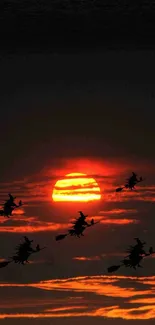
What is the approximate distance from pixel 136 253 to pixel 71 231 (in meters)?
4.31

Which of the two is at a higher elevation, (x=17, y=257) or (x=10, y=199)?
(x=10, y=199)

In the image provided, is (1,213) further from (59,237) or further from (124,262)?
(124,262)

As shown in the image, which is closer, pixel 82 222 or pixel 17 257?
pixel 17 257

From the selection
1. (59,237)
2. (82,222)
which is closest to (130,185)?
(82,222)

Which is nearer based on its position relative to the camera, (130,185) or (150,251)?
(150,251)

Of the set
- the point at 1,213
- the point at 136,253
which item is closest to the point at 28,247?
the point at 1,213

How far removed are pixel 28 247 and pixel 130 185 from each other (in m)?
6.05

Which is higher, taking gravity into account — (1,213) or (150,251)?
(1,213)

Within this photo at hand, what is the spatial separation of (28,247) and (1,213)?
104 inches

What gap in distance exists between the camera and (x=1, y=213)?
35.5 meters

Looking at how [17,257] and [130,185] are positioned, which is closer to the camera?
[17,257]

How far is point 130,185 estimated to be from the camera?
122ft

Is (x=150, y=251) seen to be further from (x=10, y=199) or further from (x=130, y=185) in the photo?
(x=10, y=199)

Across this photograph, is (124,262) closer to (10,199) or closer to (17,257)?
(17,257)
